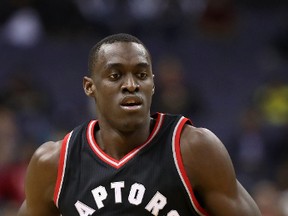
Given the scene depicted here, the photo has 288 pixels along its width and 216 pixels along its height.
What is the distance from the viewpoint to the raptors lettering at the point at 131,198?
361 cm

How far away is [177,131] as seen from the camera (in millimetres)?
3730

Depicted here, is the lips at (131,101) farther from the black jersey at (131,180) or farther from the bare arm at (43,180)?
the bare arm at (43,180)

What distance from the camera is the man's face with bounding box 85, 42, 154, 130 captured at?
3.62 m

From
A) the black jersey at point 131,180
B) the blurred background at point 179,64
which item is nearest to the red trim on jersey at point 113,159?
the black jersey at point 131,180

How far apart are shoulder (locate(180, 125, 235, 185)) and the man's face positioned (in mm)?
263

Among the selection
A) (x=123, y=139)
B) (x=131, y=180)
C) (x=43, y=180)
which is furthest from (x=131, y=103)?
(x=43, y=180)

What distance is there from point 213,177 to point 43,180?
0.88m

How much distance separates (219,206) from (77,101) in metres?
6.79

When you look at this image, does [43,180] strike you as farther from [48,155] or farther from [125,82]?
[125,82]

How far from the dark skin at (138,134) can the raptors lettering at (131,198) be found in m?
0.17

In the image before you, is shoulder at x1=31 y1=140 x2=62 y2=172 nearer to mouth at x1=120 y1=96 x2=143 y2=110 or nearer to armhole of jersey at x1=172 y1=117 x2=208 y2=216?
mouth at x1=120 y1=96 x2=143 y2=110

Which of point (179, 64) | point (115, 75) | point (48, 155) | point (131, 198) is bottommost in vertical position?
point (131, 198)

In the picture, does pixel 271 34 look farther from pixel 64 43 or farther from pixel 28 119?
pixel 28 119

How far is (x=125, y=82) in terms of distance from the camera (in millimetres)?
3623
